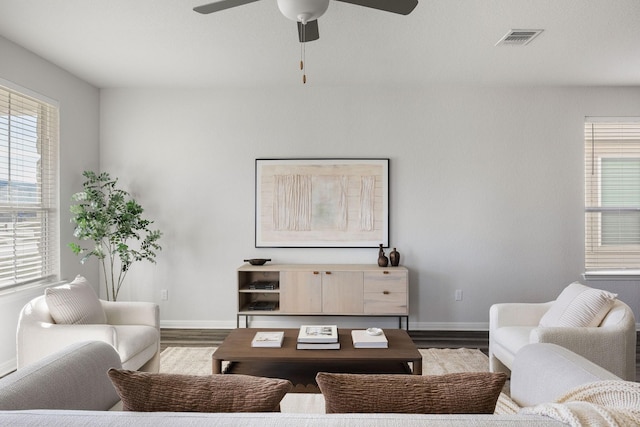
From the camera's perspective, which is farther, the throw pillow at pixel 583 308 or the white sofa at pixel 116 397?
the throw pillow at pixel 583 308

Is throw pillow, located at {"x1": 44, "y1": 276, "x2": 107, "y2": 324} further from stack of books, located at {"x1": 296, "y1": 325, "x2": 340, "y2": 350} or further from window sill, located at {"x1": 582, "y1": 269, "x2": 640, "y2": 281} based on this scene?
window sill, located at {"x1": 582, "y1": 269, "x2": 640, "y2": 281}

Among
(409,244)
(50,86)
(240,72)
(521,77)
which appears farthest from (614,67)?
(50,86)

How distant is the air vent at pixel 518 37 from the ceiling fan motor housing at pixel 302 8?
1.87m

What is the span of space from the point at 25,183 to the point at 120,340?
74.4 inches

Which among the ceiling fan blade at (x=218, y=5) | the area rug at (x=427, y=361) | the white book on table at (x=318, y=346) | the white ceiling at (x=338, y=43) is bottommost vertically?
the area rug at (x=427, y=361)

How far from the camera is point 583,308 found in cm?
281

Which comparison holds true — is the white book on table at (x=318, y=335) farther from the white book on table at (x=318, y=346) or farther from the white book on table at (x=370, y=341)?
the white book on table at (x=370, y=341)

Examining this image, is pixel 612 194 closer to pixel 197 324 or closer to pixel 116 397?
pixel 197 324

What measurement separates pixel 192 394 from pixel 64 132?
12.9ft

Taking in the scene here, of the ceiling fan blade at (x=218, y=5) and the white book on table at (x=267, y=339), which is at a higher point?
the ceiling fan blade at (x=218, y=5)

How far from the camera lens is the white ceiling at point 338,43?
298 centimetres

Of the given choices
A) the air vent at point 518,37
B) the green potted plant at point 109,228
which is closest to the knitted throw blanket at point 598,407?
the air vent at point 518,37

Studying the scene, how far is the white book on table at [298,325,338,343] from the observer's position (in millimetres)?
2795

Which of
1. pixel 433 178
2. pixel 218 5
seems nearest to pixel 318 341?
pixel 218 5
